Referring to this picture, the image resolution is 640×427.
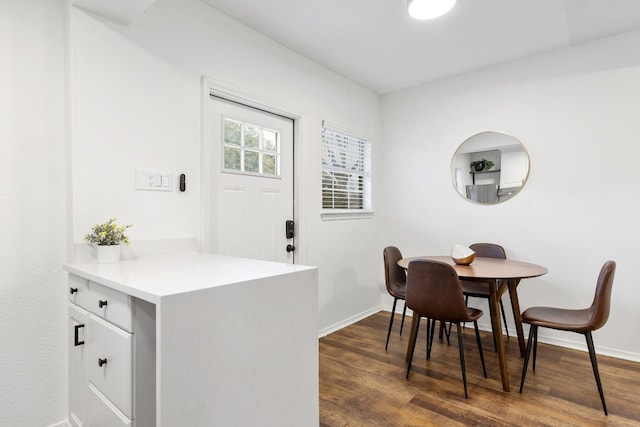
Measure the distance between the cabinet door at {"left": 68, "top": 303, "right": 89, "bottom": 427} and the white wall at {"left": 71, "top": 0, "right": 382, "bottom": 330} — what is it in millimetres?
409

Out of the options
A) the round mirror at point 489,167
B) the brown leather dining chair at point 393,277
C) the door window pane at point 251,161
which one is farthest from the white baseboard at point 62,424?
the round mirror at point 489,167

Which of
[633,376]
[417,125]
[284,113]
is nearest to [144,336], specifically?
[284,113]

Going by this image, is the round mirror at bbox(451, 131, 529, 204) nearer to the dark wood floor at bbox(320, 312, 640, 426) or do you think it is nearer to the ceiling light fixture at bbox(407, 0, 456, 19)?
the dark wood floor at bbox(320, 312, 640, 426)

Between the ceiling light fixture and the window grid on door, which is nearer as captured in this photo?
the ceiling light fixture

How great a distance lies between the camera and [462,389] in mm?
2250

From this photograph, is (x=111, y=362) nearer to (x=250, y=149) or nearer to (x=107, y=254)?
(x=107, y=254)

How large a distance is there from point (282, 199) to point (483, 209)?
2071 millimetres

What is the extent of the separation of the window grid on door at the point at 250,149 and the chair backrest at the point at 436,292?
1.41 meters

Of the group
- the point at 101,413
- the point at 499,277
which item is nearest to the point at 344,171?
the point at 499,277

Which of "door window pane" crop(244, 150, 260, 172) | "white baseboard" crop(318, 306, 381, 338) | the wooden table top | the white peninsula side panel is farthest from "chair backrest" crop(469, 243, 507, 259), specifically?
the white peninsula side panel

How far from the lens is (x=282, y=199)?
9.71ft

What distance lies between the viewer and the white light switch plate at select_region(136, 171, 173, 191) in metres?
1.99

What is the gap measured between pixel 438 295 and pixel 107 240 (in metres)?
1.97

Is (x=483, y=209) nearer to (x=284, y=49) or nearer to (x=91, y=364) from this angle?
(x=284, y=49)
